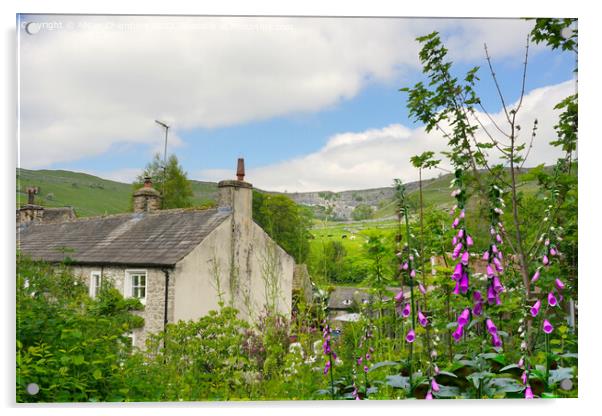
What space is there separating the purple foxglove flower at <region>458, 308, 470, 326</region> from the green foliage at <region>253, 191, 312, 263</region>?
3.69ft

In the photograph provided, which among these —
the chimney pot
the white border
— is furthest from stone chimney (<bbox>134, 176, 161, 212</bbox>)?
the white border

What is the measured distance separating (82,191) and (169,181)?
2.02 ft

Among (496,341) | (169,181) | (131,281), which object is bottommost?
(496,341)

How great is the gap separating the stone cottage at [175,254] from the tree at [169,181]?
60mm

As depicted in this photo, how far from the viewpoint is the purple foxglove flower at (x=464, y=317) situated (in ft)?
12.2

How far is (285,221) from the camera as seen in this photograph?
4.28 meters

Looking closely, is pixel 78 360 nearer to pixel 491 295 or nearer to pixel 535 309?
pixel 491 295

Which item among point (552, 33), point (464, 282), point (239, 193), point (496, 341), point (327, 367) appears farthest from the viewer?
point (552, 33)

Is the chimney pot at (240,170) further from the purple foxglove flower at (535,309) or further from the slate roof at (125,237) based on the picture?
the purple foxglove flower at (535,309)

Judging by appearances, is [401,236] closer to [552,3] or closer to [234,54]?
[234,54]

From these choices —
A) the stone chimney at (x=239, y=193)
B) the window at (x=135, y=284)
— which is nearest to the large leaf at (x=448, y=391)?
the stone chimney at (x=239, y=193)

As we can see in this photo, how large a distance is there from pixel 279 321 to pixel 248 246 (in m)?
0.57

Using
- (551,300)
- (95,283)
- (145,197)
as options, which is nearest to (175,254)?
(145,197)

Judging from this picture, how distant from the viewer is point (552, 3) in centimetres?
445
